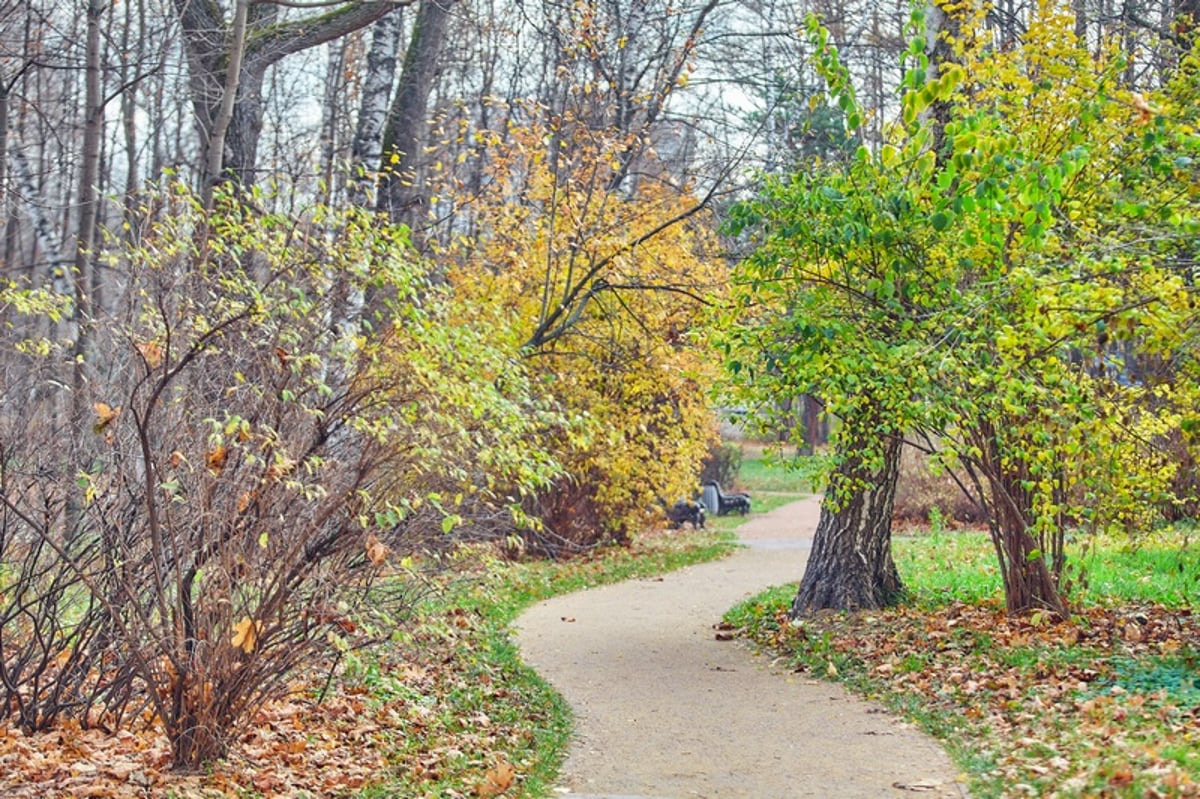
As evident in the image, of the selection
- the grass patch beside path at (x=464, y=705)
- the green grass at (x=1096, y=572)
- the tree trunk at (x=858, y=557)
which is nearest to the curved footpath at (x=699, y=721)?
the grass patch beside path at (x=464, y=705)

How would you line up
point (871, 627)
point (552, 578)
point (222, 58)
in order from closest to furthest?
point (871, 627) < point (222, 58) < point (552, 578)

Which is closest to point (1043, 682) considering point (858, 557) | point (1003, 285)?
point (1003, 285)

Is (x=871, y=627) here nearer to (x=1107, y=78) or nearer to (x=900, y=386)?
(x=900, y=386)

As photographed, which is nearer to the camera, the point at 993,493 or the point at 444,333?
the point at 444,333

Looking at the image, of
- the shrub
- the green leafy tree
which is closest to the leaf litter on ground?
the green leafy tree

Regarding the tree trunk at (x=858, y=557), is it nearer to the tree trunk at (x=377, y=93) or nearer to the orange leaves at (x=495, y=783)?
the orange leaves at (x=495, y=783)

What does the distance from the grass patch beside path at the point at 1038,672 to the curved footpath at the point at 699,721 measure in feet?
1.00

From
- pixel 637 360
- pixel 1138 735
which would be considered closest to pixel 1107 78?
pixel 1138 735

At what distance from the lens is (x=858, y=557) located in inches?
448

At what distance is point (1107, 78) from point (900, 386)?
2.44m

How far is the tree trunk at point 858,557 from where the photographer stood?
11.3 meters

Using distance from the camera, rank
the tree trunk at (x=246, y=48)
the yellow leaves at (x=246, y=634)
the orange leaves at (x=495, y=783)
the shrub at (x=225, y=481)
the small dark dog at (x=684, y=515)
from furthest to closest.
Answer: the small dark dog at (x=684, y=515), the tree trunk at (x=246, y=48), the orange leaves at (x=495, y=783), the shrub at (x=225, y=481), the yellow leaves at (x=246, y=634)

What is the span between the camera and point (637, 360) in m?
16.2

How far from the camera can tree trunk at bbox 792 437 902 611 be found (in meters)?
11.3
